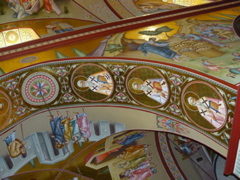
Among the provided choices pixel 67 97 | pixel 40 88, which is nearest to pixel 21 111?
pixel 40 88

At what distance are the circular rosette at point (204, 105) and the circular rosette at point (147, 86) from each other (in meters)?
0.57

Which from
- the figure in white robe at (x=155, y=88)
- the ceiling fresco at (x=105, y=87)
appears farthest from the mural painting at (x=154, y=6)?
the figure in white robe at (x=155, y=88)

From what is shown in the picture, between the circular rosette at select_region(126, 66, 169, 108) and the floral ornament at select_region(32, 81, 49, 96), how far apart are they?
2.08 m

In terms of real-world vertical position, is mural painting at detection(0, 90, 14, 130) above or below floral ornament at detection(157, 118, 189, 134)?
above

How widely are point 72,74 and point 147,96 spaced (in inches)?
77.2

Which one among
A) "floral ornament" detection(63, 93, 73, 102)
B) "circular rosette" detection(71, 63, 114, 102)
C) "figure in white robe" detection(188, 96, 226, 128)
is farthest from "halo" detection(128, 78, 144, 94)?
"floral ornament" detection(63, 93, 73, 102)

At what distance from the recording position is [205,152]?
42.0 ft

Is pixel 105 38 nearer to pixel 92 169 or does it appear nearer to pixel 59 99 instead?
pixel 59 99

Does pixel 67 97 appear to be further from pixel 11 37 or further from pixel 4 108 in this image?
pixel 11 37

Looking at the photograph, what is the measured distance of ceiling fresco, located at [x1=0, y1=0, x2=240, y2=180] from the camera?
7.74 metres

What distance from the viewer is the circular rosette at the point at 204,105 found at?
289 inches

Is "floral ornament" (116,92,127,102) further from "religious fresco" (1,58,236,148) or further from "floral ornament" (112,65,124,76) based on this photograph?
"floral ornament" (112,65,124,76)

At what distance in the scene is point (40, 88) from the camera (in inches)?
345

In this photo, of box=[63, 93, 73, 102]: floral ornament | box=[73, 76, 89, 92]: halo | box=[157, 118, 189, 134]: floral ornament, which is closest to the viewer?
box=[157, 118, 189, 134]: floral ornament
